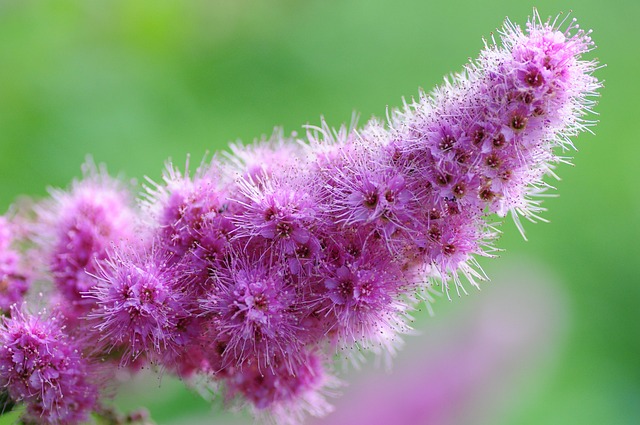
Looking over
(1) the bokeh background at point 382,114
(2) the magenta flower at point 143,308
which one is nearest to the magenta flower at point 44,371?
(2) the magenta flower at point 143,308

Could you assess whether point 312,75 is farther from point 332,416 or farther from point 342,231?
point 342,231

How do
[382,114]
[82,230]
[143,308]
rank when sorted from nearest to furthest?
[143,308]
[82,230]
[382,114]

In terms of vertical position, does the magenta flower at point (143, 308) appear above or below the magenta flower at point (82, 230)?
below

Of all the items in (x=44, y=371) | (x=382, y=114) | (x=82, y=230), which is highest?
(x=382, y=114)

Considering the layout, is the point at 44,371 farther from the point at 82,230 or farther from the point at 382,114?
the point at 382,114

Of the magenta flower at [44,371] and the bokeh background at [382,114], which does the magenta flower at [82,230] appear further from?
the bokeh background at [382,114]

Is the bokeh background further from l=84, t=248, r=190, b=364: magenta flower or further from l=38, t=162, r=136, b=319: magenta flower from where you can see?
l=84, t=248, r=190, b=364: magenta flower

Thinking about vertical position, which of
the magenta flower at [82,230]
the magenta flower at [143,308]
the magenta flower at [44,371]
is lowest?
the magenta flower at [44,371]

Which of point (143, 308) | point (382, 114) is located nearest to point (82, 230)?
point (143, 308)
